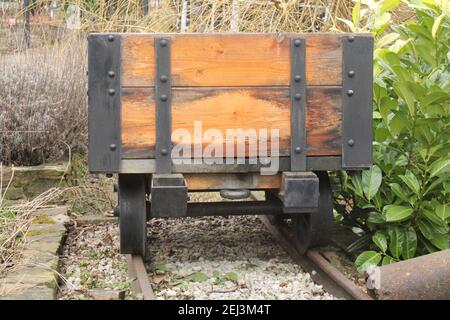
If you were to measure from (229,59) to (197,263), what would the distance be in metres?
1.33

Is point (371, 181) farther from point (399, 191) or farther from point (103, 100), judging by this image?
point (103, 100)

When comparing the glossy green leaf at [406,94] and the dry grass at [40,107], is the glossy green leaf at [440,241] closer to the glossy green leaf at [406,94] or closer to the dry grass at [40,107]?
the glossy green leaf at [406,94]

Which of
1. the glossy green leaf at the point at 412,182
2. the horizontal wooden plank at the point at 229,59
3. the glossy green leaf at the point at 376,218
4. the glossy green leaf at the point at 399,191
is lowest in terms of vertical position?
the glossy green leaf at the point at 376,218

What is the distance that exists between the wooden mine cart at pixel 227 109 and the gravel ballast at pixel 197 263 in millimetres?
445

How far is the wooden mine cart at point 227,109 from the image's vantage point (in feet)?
12.4

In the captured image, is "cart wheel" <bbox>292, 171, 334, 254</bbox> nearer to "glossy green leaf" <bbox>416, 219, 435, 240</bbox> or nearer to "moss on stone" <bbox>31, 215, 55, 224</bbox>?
"glossy green leaf" <bbox>416, 219, 435, 240</bbox>

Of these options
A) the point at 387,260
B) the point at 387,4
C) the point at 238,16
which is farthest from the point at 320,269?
the point at 238,16

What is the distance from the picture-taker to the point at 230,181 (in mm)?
4035

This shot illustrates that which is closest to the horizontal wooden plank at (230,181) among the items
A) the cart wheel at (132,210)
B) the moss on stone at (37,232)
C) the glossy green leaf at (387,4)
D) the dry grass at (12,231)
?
the cart wheel at (132,210)

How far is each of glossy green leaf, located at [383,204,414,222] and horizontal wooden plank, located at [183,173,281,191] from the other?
639 millimetres

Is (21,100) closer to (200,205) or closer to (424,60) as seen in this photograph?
(200,205)

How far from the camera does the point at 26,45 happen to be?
7.07 meters

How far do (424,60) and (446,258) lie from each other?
4.68ft

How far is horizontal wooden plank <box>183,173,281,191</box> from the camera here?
Result: 400cm
